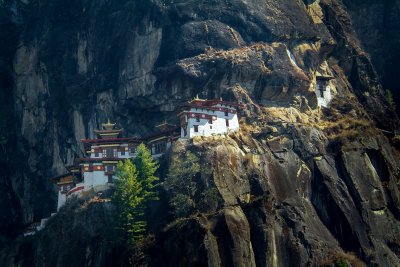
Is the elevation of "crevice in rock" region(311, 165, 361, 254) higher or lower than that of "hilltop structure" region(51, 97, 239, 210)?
lower

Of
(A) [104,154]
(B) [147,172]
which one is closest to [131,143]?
(A) [104,154]

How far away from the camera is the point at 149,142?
305ft

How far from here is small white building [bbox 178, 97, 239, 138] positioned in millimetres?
88812

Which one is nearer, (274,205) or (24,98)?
(274,205)

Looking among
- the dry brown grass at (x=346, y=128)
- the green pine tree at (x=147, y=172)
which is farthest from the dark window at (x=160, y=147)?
the dry brown grass at (x=346, y=128)

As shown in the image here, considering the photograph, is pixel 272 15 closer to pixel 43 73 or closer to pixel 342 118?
pixel 342 118

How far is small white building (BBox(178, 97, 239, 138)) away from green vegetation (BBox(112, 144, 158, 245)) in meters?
5.96

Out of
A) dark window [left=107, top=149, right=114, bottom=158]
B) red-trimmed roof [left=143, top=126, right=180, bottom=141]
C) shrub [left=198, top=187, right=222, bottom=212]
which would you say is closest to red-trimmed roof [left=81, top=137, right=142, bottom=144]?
dark window [left=107, top=149, right=114, bottom=158]

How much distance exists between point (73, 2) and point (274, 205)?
48.4 meters

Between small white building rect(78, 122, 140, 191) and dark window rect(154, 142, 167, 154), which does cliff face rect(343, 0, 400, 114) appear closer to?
dark window rect(154, 142, 167, 154)

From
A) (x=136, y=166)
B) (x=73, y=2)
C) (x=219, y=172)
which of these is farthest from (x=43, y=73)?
(x=219, y=172)

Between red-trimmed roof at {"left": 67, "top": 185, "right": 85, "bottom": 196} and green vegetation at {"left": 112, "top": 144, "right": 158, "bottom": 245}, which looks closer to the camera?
green vegetation at {"left": 112, "top": 144, "right": 158, "bottom": 245}

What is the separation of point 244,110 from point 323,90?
45.3 feet

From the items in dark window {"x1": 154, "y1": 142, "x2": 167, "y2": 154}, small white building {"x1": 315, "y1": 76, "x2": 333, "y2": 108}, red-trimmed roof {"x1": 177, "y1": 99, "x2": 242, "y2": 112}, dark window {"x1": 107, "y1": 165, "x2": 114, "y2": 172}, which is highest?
small white building {"x1": 315, "y1": 76, "x2": 333, "y2": 108}
